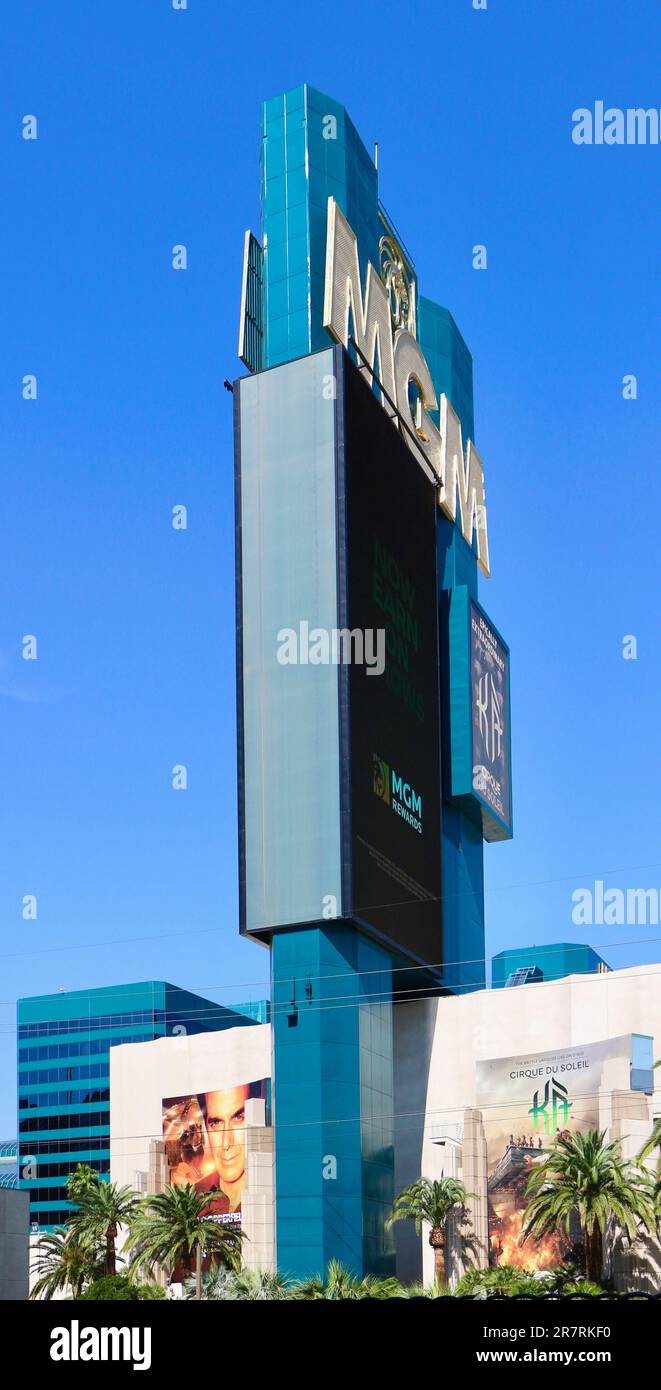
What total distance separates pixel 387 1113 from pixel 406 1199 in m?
5.59

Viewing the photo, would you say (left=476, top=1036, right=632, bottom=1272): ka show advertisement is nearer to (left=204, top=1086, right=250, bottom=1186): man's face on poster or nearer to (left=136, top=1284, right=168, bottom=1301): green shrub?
(left=204, top=1086, right=250, bottom=1186): man's face on poster

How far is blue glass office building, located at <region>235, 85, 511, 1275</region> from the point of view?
247 feet

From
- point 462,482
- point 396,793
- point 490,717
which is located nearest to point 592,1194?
point 396,793

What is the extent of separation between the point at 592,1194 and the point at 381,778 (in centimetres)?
2089

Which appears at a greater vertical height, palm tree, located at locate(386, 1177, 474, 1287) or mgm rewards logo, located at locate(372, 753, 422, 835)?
mgm rewards logo, located at locate(372, 753, 422, 835)

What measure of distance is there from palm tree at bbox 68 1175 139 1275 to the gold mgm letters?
43.0m

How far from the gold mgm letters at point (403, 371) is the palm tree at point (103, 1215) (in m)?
43.0

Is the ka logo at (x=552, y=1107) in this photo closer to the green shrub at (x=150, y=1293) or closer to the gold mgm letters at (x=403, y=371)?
the green shrub at (x=150, y=1293)

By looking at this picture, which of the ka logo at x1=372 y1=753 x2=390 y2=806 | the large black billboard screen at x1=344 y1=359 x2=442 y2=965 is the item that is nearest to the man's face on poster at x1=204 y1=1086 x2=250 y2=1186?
the large black billboard screen at x1=344 y1=359 x2=442 y2=965

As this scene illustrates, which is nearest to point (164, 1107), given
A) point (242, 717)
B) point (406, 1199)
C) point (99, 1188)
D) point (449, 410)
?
point (99, 1188)

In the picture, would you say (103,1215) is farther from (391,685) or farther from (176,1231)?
(391,685)

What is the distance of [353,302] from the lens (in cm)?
8719

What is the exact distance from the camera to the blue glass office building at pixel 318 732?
7544cm
